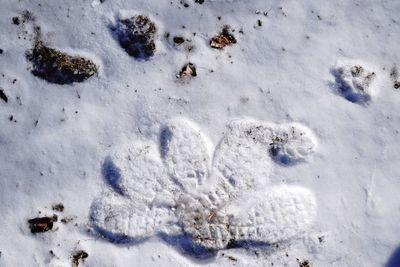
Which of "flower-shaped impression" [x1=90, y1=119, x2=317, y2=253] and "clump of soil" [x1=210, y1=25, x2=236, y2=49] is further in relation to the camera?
"clump of soil" [x1=210, y1=25, x2=236, y2=49]

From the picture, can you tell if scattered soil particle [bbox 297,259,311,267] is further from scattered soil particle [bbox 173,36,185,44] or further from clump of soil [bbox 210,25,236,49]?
scattered soil particle [bbox 173,36,185,44]

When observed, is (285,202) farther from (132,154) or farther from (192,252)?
(132,154)

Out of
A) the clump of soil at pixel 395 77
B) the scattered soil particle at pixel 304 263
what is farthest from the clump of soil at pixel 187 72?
the scattered soil particle at pixel 304 263

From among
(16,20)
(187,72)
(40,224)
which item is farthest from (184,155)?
(16,20)

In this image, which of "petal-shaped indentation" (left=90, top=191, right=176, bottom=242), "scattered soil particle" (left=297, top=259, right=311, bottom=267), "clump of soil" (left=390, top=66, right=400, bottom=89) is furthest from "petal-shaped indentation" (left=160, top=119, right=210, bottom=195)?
"clump of soil" (left=390, top=66, right=400, bottom=89)

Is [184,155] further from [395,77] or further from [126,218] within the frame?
[395,77]
